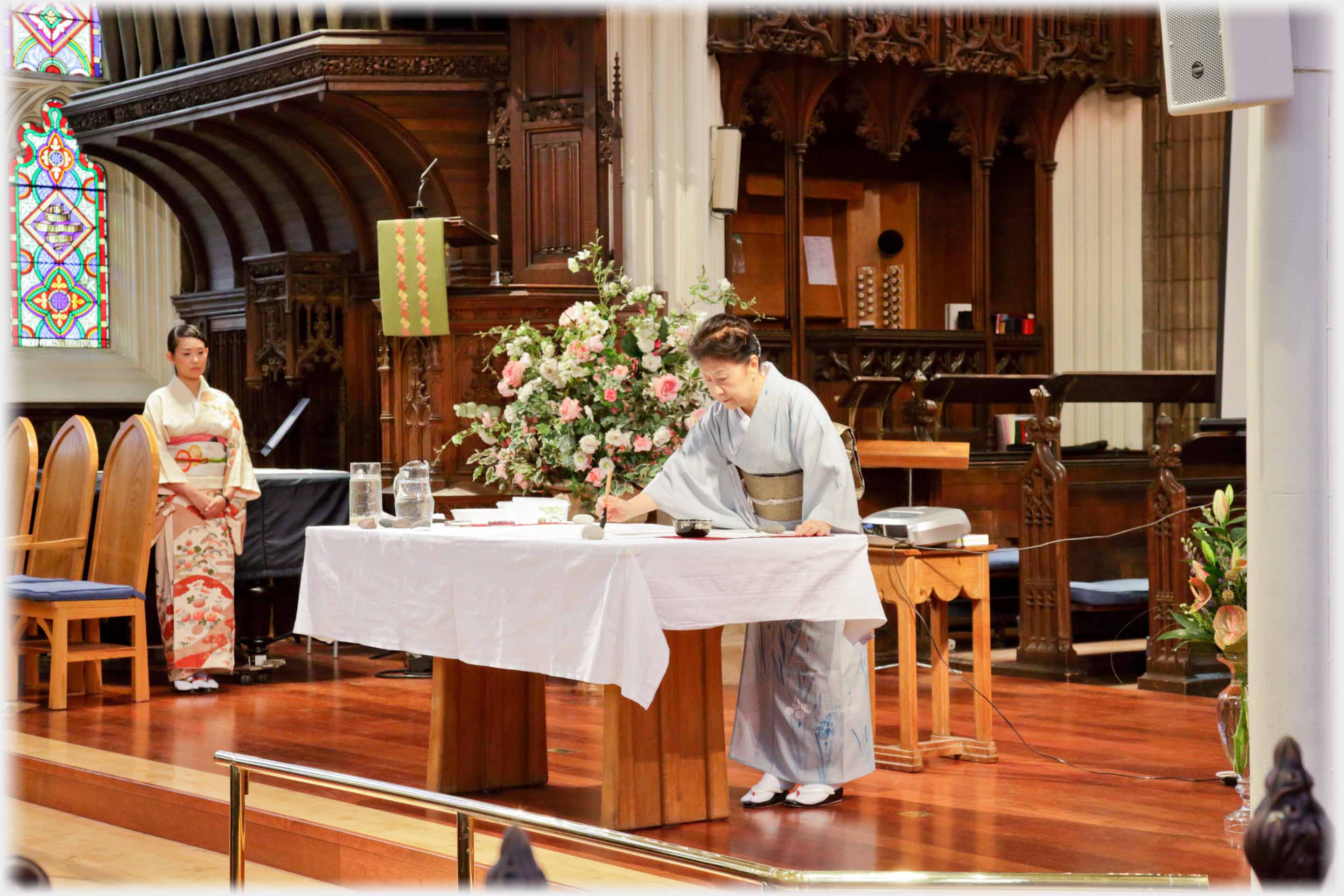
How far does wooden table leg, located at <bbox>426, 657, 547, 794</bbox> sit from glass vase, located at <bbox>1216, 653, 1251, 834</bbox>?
6.34 ft

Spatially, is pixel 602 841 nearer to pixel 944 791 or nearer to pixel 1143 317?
pixel 944 791

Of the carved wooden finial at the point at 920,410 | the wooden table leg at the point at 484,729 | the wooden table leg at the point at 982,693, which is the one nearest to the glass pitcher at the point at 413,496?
the wooden table leg at the point at 484,729

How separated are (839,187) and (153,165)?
182 inches

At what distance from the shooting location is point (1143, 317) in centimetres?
1089

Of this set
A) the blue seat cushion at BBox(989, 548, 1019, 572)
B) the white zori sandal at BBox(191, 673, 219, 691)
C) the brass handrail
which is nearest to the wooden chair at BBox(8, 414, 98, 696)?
the white zori sandal at BBox(191, 673, 219, 691)

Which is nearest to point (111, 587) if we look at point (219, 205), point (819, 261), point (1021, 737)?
point (1021, 737)

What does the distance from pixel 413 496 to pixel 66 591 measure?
2436mm

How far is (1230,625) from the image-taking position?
4277 millimetres

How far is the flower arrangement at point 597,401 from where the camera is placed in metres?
6.32

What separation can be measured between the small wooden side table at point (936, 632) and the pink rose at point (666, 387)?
1338 mm

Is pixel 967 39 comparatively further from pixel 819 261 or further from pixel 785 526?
pixel 785 526

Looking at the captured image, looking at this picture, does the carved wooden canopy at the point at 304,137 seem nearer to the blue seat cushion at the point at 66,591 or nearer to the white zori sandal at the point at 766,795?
the blue seat cushion at the point at 66,591

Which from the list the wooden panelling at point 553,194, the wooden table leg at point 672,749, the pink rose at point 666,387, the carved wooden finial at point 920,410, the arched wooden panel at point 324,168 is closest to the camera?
the wooden table leg at point 672,749

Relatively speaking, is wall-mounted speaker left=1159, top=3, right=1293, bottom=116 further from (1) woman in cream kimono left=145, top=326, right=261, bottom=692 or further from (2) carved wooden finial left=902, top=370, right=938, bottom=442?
(1) woman in cream kimono left=145, top=326, right=261, bottom=692
